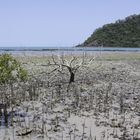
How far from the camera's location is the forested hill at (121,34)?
6624 inches

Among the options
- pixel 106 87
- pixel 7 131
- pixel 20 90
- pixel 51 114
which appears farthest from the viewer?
pixel 106 87

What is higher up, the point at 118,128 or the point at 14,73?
the point at 14,73

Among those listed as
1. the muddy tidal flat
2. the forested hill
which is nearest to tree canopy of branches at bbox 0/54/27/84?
the muddy tidal flat

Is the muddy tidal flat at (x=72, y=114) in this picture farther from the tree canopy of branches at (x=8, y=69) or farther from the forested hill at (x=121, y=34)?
the forested hill at (x=121, y=34)

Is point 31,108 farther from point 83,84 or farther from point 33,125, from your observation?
point 83,84

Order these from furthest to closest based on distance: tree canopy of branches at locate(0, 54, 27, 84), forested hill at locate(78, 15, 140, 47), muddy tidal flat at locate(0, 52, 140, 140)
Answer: forested hill at locate(78, 15, 140, 47)
tree canopy of branches at locate(0, 54, 27, 84)
muddy tidal flat at locate(0, 52, 140, 140)

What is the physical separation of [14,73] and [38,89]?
102 inches

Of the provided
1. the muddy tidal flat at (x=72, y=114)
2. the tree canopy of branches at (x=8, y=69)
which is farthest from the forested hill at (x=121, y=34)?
the tree canopy of branches at (x=8, y=69)

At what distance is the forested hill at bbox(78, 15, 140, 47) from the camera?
16825 centimetres

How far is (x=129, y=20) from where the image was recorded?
174 metres

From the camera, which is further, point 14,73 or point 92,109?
point 14,73

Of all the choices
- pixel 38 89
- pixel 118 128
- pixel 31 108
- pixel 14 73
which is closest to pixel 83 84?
pixel 38 89

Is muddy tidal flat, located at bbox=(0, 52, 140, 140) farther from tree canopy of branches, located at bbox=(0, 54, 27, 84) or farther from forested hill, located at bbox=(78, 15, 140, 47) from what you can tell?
forested hill, located at bbox=(78, 15, 140, 47)

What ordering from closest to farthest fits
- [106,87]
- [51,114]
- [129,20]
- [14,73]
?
[51,114]
[14,73]
[106,87]
[129,20]
